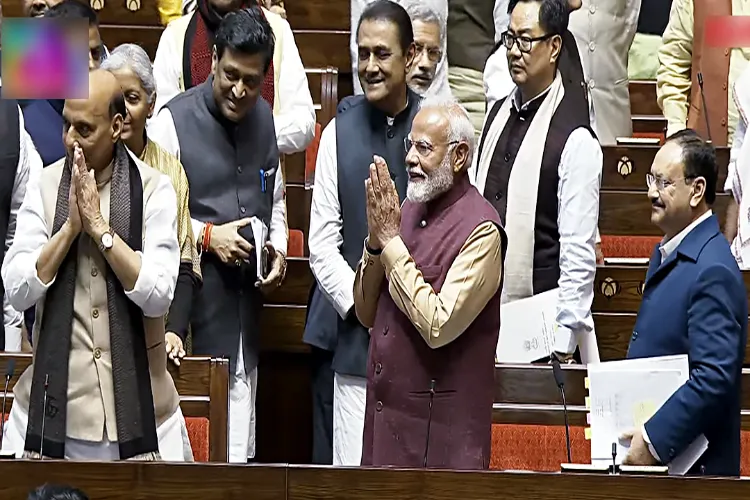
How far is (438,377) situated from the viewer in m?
2.64

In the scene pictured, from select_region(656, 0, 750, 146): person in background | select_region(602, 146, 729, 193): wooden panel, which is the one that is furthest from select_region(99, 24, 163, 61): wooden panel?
select_region(656, 0, 750, 146): person in background

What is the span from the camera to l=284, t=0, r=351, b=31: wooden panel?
5.22 meters

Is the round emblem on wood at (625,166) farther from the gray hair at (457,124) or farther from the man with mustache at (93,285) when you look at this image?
the man with mustache at (93,285)

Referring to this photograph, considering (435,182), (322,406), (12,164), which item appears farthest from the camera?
(322,406)

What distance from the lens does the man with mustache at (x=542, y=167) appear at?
328cm

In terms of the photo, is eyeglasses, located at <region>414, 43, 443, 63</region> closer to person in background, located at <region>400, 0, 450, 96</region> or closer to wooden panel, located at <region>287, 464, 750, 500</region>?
person in background, located at <region>400, 0, 450, 96</region>

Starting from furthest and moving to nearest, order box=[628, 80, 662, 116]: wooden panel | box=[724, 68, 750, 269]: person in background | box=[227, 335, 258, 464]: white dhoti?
box=[628, 80, 662, 116]: wooden panel
box=[724, 68, 750, 269]: person in background
box=[227, 335, 258, 464]: white dhoti

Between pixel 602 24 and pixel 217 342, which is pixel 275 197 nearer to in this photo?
pixel 217 342

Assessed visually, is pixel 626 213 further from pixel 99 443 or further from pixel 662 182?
pixel 99 443

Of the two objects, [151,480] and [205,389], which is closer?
[151,480]

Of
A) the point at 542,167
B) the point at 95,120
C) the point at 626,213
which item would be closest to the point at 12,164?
the point at 95,120

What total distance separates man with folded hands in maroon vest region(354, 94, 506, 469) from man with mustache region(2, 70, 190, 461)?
1.28ft

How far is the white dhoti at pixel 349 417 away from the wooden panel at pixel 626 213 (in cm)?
130

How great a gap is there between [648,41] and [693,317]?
2807 mm
